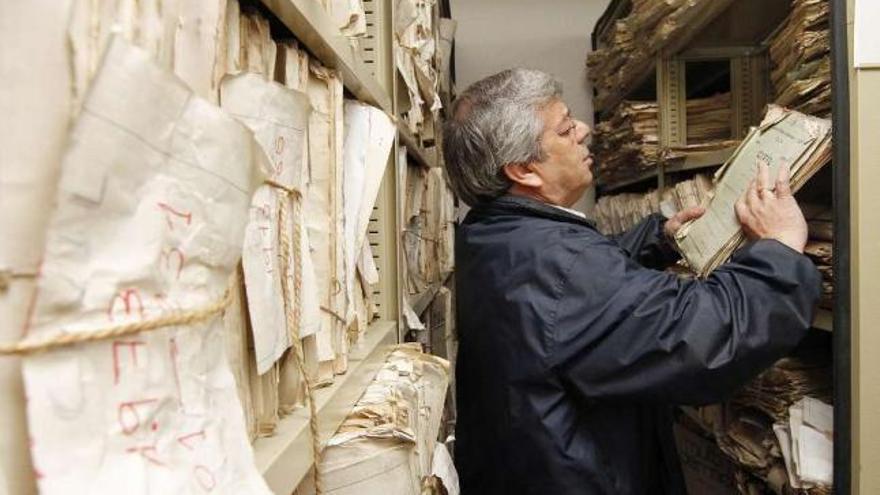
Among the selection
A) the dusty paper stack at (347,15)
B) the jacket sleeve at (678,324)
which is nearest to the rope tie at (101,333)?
the dusty paper stack at (347,15)

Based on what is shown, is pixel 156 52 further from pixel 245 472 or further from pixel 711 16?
pixel 711 16

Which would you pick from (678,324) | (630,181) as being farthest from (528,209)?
(630,181)

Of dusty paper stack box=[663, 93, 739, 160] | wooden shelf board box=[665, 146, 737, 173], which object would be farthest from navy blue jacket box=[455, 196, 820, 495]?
dusty paper stack box=[663, 93, 739, 160]

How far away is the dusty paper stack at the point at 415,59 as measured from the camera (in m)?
1.50

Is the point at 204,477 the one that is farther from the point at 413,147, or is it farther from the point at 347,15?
the point at 413,147

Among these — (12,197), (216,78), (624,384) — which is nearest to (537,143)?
(624,384)

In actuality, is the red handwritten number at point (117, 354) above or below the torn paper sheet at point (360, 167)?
below

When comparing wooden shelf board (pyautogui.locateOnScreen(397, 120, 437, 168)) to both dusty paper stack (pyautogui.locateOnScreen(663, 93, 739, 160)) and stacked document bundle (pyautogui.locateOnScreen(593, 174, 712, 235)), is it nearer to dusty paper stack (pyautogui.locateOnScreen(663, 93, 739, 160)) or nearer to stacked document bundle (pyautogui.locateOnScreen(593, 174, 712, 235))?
stacked document bundle (pyautogui.locateOnScreen(593, 174, 712, 235))

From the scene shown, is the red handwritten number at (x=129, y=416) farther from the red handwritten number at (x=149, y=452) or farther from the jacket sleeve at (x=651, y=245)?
the jacket sleeve at (x=651, y=245)

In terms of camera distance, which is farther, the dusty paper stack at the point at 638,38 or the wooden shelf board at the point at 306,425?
the dusty paper stack at the point at 638,38

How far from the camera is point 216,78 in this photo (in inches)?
19.6

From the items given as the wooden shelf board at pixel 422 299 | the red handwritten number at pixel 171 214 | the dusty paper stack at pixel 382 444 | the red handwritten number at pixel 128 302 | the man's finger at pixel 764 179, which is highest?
the man's finger at pixel 764 179

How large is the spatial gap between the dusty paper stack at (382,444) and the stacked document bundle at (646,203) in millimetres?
879

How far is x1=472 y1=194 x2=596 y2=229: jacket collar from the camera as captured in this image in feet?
4.50
